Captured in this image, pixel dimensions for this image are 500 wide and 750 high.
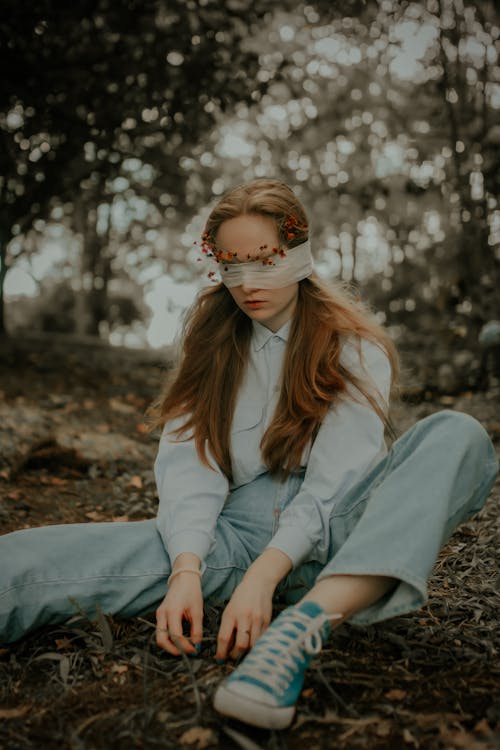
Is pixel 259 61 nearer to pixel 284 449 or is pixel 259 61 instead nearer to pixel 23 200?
pixel 23 200

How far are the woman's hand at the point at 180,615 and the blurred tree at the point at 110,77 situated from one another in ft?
17.3

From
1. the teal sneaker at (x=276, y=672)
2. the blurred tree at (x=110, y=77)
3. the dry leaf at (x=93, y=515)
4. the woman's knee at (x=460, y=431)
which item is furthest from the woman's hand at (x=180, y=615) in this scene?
the blurred tree at (x=110, y=77)

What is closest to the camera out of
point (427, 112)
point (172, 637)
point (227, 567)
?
point (172, 637)

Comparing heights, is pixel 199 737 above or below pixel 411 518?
below

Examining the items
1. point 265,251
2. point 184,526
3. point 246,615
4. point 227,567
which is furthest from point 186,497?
point 265,251

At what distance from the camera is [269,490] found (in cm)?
250

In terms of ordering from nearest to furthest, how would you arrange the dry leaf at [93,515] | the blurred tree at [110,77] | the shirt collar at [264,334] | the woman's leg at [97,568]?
the woman's leg at [97,568]
the shirt collar at [264,334]
the dry leaf at [93,515]
the blurred tree at [110,77]

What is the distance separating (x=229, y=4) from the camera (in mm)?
6047

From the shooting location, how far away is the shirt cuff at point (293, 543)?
2113 millimetres

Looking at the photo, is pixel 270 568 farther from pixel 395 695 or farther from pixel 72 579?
pixel 72 579

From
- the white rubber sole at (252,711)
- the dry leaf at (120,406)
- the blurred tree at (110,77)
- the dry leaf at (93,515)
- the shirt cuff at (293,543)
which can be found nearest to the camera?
the white rubber sole at (252,711)

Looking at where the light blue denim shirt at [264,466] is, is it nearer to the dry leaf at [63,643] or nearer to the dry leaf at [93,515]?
the dry leaf at [63,643]

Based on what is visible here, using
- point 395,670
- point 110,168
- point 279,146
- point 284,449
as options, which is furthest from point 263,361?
point 279,146

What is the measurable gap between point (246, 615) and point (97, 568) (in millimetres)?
613
